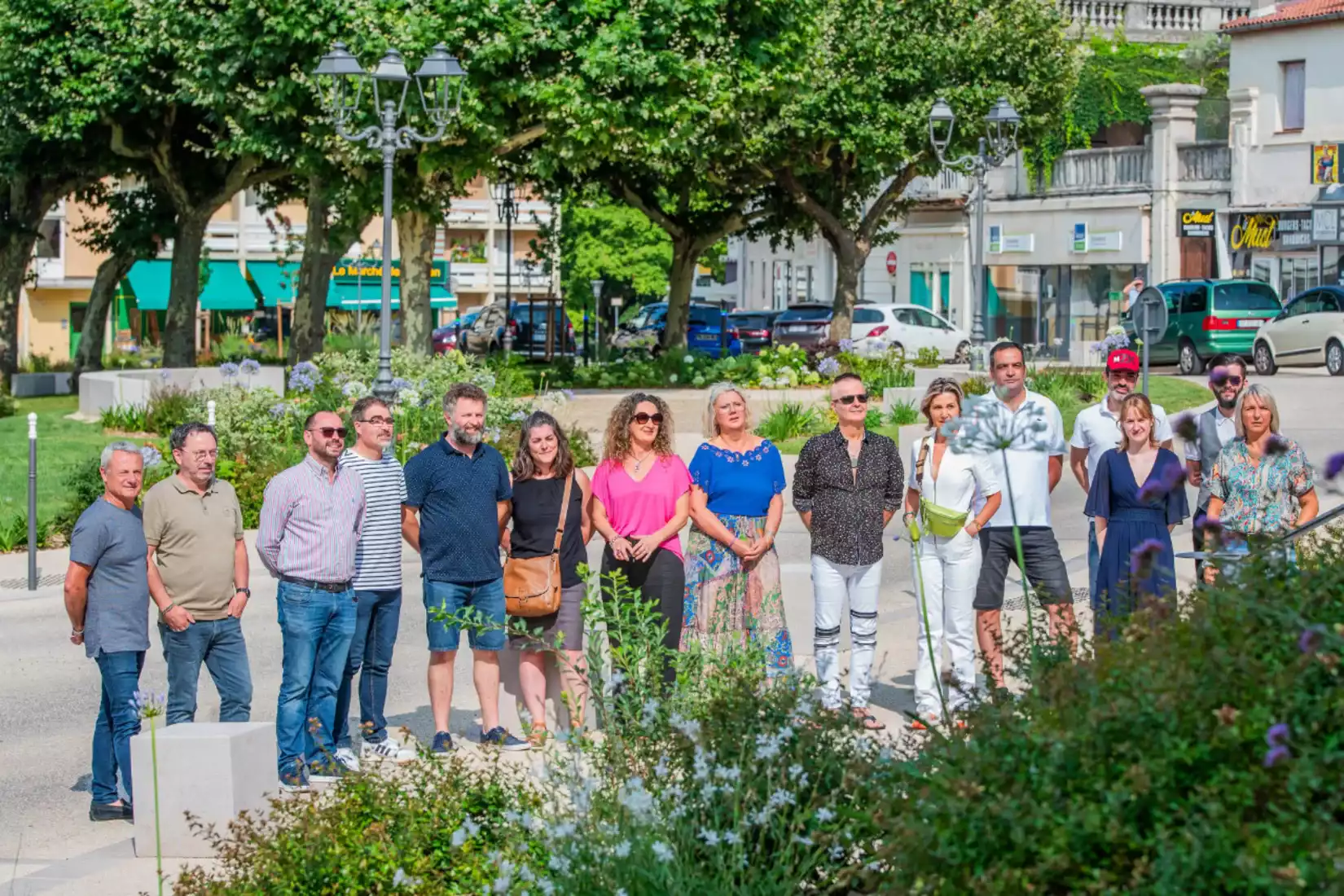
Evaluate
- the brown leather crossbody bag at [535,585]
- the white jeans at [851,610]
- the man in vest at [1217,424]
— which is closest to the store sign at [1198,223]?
the man in vest at [1217,424]

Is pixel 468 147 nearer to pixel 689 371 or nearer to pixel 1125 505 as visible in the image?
pixel 689 371

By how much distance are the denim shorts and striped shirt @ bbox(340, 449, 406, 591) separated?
215 mm

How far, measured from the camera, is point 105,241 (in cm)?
4094

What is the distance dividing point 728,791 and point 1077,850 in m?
1.38

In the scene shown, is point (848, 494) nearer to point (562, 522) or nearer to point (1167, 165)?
point (562, 522)

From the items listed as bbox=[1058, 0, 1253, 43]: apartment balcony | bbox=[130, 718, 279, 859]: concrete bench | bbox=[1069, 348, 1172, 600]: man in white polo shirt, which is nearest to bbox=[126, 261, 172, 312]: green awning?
bbox=[1058, 0, 1253, 43]: apartment balcony

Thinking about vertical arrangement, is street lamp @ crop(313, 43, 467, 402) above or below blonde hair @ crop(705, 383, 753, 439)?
above

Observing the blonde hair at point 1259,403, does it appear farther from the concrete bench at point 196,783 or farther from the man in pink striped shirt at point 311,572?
the concrete bench at point 196,783

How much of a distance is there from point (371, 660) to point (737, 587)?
178cm

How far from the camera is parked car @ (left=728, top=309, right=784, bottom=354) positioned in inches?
2036

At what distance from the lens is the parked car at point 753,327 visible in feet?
170

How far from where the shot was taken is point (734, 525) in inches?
365

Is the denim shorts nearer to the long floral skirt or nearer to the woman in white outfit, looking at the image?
the long floral skirt

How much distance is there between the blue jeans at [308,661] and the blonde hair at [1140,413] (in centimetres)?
380
